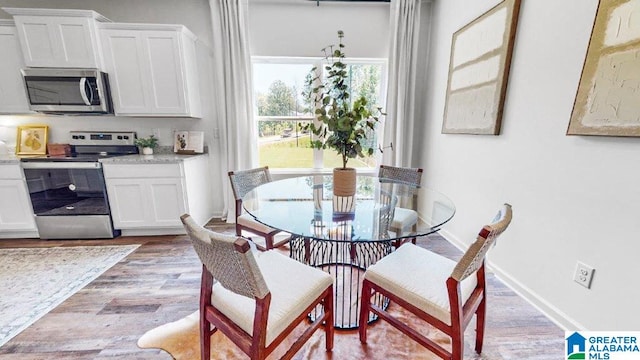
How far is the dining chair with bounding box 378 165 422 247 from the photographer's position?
1.33 m

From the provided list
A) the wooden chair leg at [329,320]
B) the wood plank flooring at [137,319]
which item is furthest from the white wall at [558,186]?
the wooden chair leg at [329,320]

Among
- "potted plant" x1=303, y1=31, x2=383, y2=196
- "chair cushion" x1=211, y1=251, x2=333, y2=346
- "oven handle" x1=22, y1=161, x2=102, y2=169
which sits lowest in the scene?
"chair cushion" x1=211, y1=251, x2=333, y2=346

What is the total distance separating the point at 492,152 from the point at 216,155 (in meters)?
3.08

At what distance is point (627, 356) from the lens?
1142 mm

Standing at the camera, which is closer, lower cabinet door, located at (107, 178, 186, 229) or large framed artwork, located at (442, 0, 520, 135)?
large framed artwork, located at (442, 0, 520, 135)

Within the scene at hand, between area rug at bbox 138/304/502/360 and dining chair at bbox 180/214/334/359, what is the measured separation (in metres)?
0.24

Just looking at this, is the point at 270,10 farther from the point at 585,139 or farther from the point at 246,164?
the point at 585,139

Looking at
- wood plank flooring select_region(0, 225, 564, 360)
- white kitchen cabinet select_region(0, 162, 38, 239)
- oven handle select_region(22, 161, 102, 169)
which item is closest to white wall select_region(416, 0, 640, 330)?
wood plank flooring select_region(0, 225, 564, 360)

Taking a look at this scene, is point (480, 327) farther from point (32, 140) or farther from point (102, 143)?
point (32, 140)

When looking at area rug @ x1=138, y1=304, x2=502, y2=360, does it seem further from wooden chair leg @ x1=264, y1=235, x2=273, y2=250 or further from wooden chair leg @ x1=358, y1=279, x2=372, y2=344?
wooden chair leg @ x1=264, y1=235, x2=273, y2=250

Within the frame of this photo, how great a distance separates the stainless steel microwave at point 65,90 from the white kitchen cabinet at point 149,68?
141 millimetres

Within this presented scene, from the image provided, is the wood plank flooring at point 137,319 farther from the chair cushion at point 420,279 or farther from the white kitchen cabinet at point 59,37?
the white kitchen cabinet at point 59,37

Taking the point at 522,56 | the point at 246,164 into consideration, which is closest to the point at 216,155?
the point at 246,164

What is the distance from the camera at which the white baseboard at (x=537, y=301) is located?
149 centimetres
